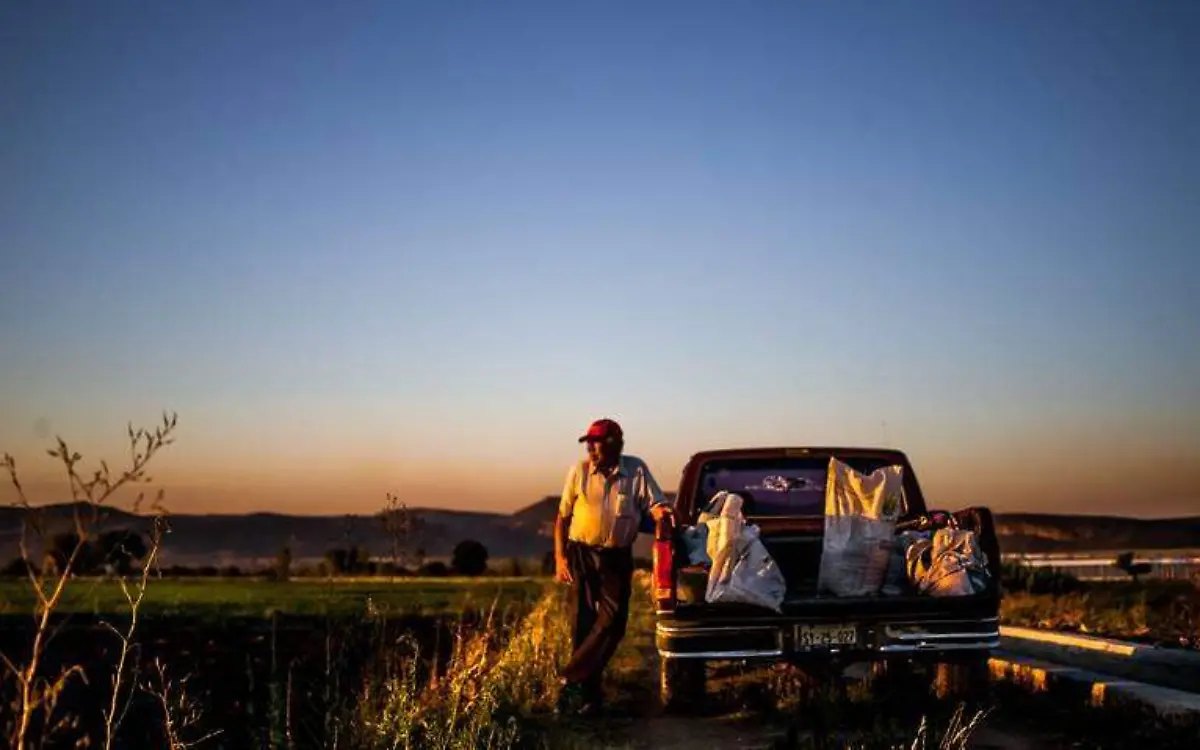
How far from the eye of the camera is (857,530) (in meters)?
10.2

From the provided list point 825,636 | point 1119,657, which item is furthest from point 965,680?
point 1119,657

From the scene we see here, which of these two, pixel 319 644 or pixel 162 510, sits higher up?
pixel 162 510

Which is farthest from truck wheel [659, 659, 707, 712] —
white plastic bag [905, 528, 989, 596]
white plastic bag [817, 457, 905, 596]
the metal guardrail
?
the metal guardrail

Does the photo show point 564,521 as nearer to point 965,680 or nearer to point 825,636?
point 825,636

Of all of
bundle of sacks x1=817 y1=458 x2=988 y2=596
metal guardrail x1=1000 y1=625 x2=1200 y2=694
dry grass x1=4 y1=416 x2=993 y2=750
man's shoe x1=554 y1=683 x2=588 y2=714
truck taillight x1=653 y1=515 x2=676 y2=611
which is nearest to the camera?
dry grass x1=4 y1=416 x2=993 y2=750

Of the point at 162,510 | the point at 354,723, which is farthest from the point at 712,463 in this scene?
the point at 162,510

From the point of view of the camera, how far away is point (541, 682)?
11281 millimetres

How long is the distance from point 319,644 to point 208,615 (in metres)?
11.8

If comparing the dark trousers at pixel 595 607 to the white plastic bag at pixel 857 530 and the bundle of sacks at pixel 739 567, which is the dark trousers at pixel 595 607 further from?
the white plastic bag at pixel 857 530

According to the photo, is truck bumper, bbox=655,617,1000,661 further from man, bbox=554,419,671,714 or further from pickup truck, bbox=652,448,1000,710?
man, bbox=554,419,671,714

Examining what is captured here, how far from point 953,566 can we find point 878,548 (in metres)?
0.56

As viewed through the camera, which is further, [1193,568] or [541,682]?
[1193,568]

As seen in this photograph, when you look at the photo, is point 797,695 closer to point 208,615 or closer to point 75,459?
point 75,459

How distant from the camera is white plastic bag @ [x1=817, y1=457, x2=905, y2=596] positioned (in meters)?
10.1
